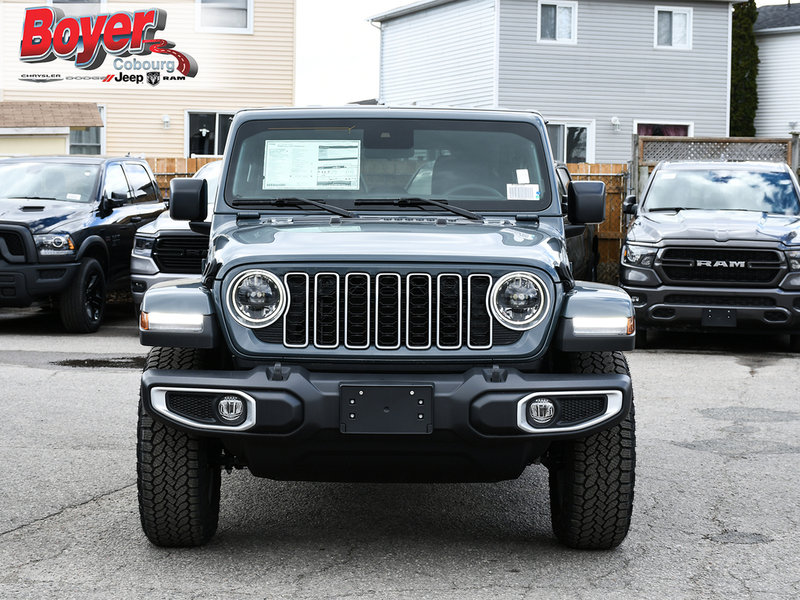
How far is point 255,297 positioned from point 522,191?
1.70 metres

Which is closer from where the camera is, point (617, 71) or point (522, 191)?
point (522, 191)

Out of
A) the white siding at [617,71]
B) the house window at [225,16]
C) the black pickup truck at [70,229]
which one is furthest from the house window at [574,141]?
the black pickup truck at [70,229]

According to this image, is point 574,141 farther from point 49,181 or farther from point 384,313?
point 384,313

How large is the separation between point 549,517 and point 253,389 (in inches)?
70.9

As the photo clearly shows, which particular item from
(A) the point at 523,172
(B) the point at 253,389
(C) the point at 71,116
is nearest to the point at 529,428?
(B) the point at 253,389

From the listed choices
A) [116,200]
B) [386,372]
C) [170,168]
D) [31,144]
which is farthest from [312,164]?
[31,144]

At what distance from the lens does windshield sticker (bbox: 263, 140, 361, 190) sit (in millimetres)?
5613

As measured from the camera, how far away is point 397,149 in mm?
5703

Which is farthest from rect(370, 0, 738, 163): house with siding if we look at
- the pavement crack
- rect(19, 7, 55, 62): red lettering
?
the pavement crack

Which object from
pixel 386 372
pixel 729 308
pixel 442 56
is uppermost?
pixel 442 56

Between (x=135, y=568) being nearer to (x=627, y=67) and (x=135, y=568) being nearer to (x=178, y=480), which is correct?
(x=178, y=480)

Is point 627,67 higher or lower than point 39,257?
higher

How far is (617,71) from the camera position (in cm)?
3083

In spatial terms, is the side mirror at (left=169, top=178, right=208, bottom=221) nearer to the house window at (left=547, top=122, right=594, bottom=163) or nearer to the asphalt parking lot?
the asphalt parking lot
